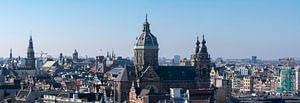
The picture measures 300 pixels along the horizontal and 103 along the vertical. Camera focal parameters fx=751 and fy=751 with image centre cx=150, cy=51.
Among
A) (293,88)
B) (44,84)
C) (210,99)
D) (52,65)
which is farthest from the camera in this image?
(52,65)

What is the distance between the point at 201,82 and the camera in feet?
280

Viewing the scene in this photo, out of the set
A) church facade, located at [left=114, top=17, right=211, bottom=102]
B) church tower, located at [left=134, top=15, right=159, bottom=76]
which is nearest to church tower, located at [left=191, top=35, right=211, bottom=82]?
church facade, located at [left=114, top=17, right=211, bottom=102]

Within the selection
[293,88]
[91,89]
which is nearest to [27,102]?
[91,89]

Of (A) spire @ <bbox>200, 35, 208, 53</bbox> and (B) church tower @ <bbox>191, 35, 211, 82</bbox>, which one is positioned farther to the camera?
(A) spire @ <bbox>200, 35, 208, 53</bbox>

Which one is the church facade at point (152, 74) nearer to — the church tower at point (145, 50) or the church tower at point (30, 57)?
the church tower at point (145, 50)

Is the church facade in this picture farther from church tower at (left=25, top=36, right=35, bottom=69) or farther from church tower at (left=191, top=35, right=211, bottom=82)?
church tower at (left=25, top=36, right=35, bottom=69)

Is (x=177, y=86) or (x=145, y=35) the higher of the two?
(x=145, y=35)

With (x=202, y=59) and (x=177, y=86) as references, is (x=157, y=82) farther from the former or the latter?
(x=202, y=59)

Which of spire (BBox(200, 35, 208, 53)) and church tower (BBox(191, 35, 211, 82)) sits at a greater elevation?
spire (BBox(200, 35, 208, 53))

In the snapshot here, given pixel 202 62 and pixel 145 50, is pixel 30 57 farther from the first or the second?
pixel 145 50

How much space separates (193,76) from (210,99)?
925cm

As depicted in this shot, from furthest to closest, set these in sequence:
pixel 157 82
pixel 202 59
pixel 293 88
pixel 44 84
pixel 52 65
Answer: pixel 52 65, pixel 293 88, pixel 44 84, pixel 202 59, pixel 157 82

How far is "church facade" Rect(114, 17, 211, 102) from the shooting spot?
80.3 metres

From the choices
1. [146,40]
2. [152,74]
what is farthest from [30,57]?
[152,74]
